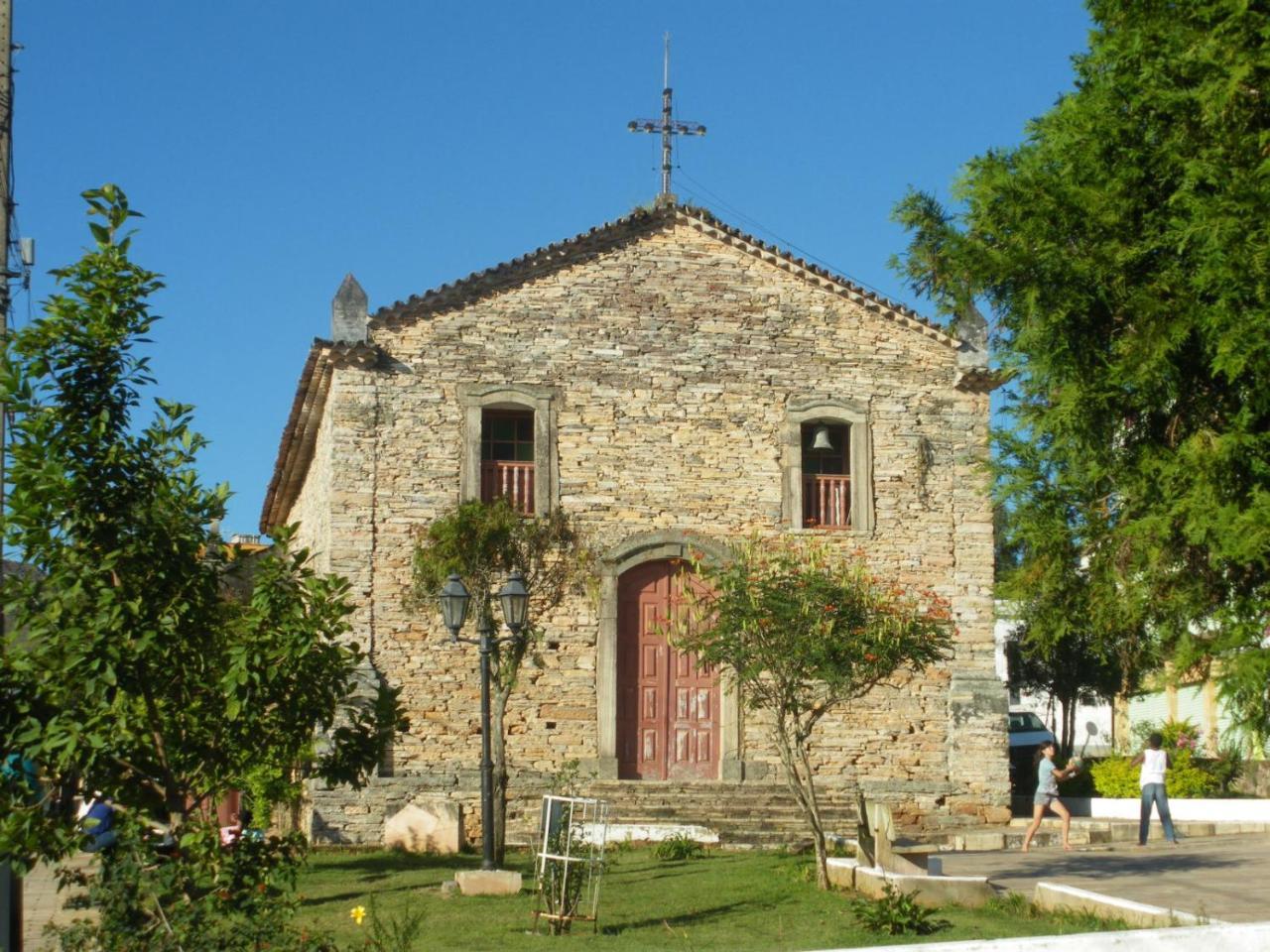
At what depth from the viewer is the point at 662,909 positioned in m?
13.7

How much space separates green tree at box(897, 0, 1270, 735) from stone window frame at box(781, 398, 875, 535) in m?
12.6

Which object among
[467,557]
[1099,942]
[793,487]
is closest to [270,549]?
[1099,942]

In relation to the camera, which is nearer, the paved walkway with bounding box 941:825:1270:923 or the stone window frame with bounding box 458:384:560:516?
the paved walkway with bounding box 941:825:1270:923

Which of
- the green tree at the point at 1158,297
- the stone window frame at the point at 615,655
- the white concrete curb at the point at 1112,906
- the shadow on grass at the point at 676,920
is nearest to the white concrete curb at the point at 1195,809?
the stone window frame at the point at 615,655

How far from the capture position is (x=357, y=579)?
20.4 m

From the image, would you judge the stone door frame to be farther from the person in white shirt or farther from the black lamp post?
the person in white shirt

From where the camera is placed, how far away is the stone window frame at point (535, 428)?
20938 mm

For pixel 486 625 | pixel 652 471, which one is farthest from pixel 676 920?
pixel 652 471

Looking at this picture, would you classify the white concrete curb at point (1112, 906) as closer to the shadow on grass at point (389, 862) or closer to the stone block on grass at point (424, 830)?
the shadow on grass at point (389, 862)

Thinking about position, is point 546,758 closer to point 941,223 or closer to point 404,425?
point 404,425

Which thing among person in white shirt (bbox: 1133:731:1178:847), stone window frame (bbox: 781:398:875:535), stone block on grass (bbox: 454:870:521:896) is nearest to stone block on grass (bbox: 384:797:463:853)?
stone block on grass (bbox: 454:870:521:896)

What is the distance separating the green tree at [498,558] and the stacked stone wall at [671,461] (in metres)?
0.24

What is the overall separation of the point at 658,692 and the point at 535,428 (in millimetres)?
3908

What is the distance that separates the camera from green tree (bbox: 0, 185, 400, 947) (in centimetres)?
815
